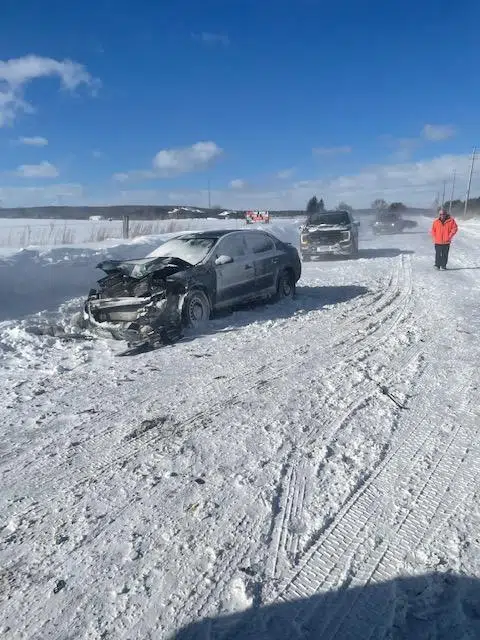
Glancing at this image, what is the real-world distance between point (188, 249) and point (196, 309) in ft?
4.80

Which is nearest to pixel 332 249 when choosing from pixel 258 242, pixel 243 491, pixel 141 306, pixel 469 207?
pixel 258 242

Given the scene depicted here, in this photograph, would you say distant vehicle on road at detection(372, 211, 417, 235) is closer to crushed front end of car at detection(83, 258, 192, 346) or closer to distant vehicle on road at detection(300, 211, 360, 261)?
distant vehicle on road at detection(300, 211, 360, 261)

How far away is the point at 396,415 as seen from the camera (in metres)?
4.30

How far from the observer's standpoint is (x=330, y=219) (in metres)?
18.9

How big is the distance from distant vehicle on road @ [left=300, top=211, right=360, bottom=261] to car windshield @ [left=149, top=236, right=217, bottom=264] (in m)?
9.60

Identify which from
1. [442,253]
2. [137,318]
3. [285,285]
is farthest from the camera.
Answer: [442,253]

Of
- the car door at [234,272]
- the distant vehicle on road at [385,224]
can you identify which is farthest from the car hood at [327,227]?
the distant vehicle on road at [385,224]

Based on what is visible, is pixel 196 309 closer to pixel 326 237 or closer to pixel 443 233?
pixel 443 233

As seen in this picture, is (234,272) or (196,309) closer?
(196,309)

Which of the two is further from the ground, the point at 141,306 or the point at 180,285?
the point at 180,285

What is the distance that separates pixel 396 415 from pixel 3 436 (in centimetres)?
347

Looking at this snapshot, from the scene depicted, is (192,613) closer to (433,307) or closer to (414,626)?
(414,626)

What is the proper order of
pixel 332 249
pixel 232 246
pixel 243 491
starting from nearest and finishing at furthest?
pixel 243 491
pixel 232 246
pixel 332 249

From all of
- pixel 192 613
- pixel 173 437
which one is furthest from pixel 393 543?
pixel 173 437
